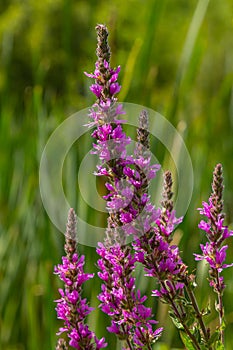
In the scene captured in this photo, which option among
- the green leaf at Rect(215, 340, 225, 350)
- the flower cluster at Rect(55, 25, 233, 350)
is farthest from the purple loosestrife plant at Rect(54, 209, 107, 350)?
the green leaf at Rect(215, 340, 225, 350)

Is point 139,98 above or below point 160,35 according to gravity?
below

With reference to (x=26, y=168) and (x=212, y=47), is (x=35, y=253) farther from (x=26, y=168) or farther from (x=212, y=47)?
(x=212, y=47)

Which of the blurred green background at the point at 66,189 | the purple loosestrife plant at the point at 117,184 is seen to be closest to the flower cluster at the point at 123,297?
the purple loosestrife plant at the point at 117,184

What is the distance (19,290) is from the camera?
1753mm

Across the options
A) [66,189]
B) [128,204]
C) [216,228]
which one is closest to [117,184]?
[128,204]

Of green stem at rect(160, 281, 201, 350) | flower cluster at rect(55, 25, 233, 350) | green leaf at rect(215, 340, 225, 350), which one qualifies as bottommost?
green leaf at rect(215, 340, 225, 350)

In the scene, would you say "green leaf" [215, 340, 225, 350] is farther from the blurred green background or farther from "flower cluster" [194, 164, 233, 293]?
the blurred green background

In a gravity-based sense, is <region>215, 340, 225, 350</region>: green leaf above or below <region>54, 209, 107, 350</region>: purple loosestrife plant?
below

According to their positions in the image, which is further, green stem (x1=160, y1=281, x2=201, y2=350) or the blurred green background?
the blurred green background

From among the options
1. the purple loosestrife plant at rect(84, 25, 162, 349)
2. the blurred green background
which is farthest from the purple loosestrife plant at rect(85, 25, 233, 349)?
the blurred green background

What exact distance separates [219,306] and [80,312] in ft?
0.52

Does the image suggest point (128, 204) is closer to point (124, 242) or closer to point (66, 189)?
point (124, 242)

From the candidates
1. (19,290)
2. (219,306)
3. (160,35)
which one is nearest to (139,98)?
(19,290)

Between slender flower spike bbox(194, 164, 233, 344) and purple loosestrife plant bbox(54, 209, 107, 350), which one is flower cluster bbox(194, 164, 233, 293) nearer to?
slender flower spike bbox(194, 164, 233, 344)
